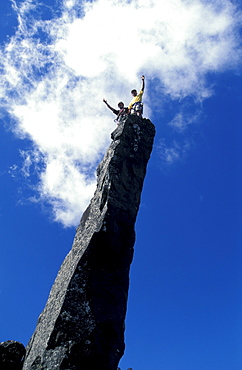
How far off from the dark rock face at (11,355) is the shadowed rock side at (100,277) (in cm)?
25

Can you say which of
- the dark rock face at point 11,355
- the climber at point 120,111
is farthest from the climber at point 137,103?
the dark rock face at point 11,355

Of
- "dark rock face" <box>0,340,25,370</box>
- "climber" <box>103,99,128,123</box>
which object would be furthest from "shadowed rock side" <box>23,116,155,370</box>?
"climber" <box>103,99,128,123</box>

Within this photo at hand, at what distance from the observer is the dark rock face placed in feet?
34.6

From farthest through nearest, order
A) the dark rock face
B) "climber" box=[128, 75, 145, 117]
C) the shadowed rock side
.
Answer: "climber" box=[128, 75, 145, 117] → the dark rock face → the shadowed rock side

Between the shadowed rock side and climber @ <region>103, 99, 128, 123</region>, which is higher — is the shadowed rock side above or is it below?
below

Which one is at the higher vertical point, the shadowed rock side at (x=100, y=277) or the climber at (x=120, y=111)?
the climber at (x=120, y=111)

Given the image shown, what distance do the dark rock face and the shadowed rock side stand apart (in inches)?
9.7

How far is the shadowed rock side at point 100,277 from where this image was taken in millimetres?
10297

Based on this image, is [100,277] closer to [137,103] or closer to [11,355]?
[11,355]

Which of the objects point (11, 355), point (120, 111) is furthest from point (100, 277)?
point (120, 111)

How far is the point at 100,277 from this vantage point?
37.9 feet

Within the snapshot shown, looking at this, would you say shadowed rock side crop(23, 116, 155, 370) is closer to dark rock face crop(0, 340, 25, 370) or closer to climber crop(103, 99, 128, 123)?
dark rock face crop(0, 340, 25, 370)

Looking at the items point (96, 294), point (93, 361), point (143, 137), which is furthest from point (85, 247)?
point (143, 137)

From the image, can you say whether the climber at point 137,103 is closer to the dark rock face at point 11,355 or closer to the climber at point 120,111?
the climber at point 120,111
